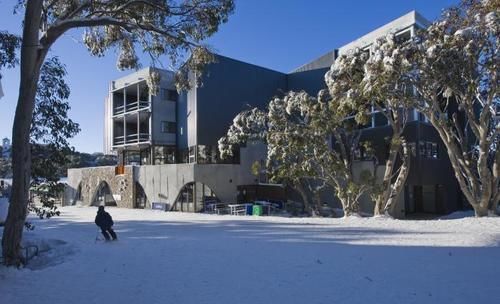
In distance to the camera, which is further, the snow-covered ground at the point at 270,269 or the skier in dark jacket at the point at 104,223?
the skier in dark jacket at the point at 104,223

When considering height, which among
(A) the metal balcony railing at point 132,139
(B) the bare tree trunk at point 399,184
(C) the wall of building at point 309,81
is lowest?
(B) the bare tree trunk at point 399,184

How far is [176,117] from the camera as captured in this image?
31.1 m

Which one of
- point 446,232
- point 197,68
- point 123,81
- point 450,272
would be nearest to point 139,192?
point 123,81

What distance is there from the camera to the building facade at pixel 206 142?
2536 centimetres

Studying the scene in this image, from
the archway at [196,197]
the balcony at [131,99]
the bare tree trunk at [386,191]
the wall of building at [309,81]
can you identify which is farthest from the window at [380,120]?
the balcony at [131,99]

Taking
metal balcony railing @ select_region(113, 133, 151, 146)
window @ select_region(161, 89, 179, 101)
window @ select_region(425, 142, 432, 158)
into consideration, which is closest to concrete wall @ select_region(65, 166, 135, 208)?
metal balcony railing @ select_region(113, 133, 151, 146)

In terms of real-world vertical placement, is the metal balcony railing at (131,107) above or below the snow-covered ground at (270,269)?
above

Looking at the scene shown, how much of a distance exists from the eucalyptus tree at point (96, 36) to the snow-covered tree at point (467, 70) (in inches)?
309

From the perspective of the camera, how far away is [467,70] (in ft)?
47.3

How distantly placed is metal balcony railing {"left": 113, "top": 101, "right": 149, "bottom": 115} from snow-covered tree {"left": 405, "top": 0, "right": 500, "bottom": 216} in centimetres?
2081

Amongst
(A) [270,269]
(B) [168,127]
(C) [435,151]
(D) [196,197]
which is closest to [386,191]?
(C) [435,151]

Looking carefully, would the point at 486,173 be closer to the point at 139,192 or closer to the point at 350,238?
the point at 350,238

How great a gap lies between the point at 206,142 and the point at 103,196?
11186 millimetres

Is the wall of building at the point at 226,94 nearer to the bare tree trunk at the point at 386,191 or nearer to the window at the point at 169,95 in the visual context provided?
the window at the point at 169,95
